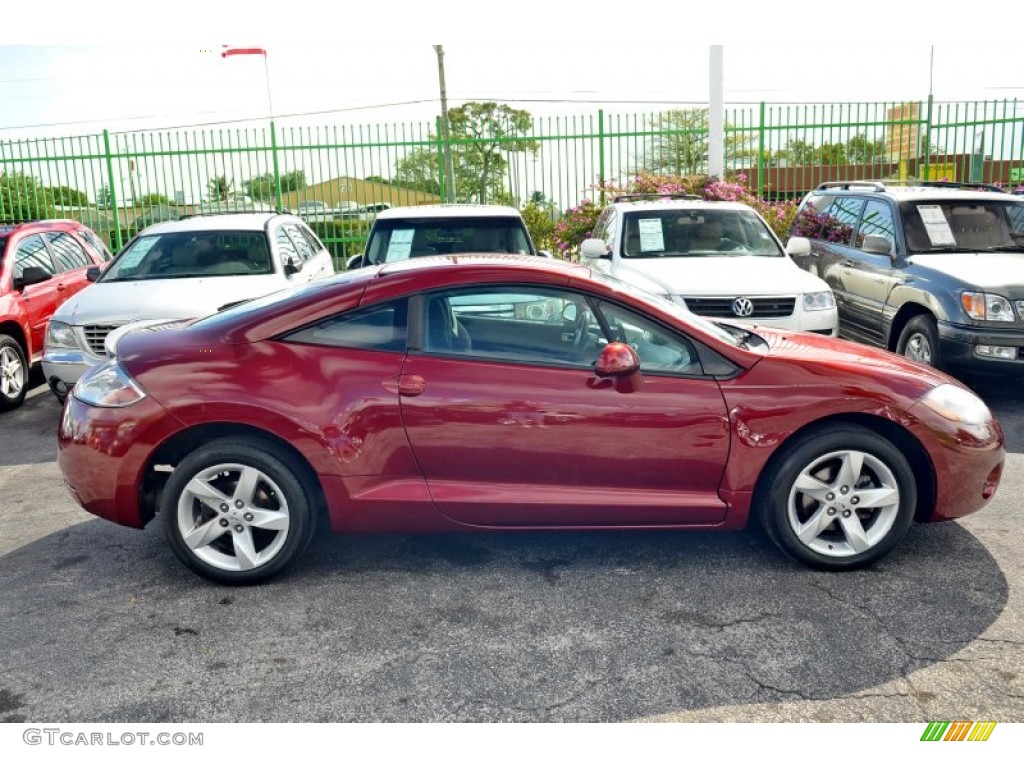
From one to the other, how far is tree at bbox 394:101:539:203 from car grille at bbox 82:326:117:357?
974 cm

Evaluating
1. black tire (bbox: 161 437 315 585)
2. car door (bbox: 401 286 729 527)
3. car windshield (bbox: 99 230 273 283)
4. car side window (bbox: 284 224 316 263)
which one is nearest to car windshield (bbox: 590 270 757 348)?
car door (bbox: 401 286 729 527)

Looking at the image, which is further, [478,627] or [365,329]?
[365,329]

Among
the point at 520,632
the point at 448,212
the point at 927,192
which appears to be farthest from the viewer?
the point at 927,192

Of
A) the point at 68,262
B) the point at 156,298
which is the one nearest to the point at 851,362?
the point at 156,298

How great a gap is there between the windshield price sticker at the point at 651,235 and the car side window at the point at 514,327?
4.86 metres

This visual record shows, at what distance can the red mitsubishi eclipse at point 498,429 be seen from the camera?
4078mm

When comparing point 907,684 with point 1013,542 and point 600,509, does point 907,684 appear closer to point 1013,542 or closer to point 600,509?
point 600,509

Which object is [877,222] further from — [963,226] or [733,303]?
[733,303]

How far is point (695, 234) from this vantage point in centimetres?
901

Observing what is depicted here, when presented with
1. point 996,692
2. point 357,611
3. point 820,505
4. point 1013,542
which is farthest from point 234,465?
point 1013,542

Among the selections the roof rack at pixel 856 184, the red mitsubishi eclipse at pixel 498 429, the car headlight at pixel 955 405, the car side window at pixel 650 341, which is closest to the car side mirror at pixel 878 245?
the roof rack at pixel 856 184

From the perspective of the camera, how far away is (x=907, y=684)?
3.29 m

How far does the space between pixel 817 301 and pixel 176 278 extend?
18.0 ft

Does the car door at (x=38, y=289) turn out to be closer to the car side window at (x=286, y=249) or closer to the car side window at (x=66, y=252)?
the car side window at (x=66, y=252)
